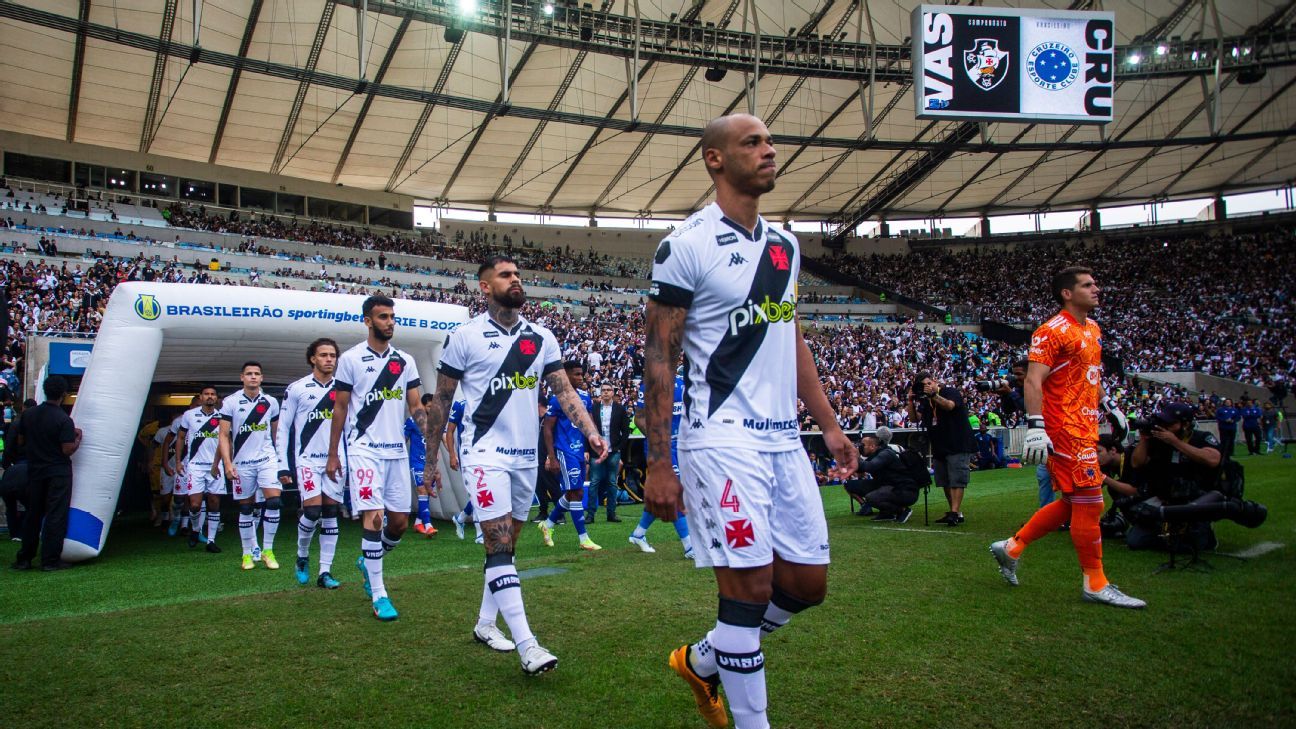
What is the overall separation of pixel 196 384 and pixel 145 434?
172 centimetres

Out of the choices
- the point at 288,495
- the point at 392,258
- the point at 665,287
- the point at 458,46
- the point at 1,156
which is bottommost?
the point at 288,495

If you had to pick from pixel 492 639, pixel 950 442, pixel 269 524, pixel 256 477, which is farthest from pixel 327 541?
pixel 950 442

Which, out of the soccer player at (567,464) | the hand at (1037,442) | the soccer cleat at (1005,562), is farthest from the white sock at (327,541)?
the hand at (1037,442)

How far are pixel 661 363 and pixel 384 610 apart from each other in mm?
3601

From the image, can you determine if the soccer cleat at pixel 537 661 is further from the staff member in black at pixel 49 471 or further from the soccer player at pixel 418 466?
the soccer player at pixel 418 466

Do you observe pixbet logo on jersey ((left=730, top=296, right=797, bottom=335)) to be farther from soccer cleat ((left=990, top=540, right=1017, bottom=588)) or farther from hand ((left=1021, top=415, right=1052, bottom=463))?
soccer cleat ((left=990, top=540, right=1017, bottom=588))

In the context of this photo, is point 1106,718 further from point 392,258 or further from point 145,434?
point 392,258

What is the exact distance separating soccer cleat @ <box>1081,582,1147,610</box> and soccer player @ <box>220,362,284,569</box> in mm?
7472

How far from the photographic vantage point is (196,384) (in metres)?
15.7

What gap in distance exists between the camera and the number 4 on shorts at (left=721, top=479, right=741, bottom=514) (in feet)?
9.12

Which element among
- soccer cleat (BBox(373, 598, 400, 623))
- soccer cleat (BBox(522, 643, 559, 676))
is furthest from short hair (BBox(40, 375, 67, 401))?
soccer cleat (BBox(522, 643, 559, 676))

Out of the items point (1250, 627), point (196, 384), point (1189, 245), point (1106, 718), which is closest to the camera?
point (1106, 718)

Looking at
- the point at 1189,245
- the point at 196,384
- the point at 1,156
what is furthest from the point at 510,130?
the point at 1189,245

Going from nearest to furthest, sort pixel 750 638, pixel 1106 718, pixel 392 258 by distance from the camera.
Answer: pixel 750 638
pixel 1106 718
pixel 392 258
